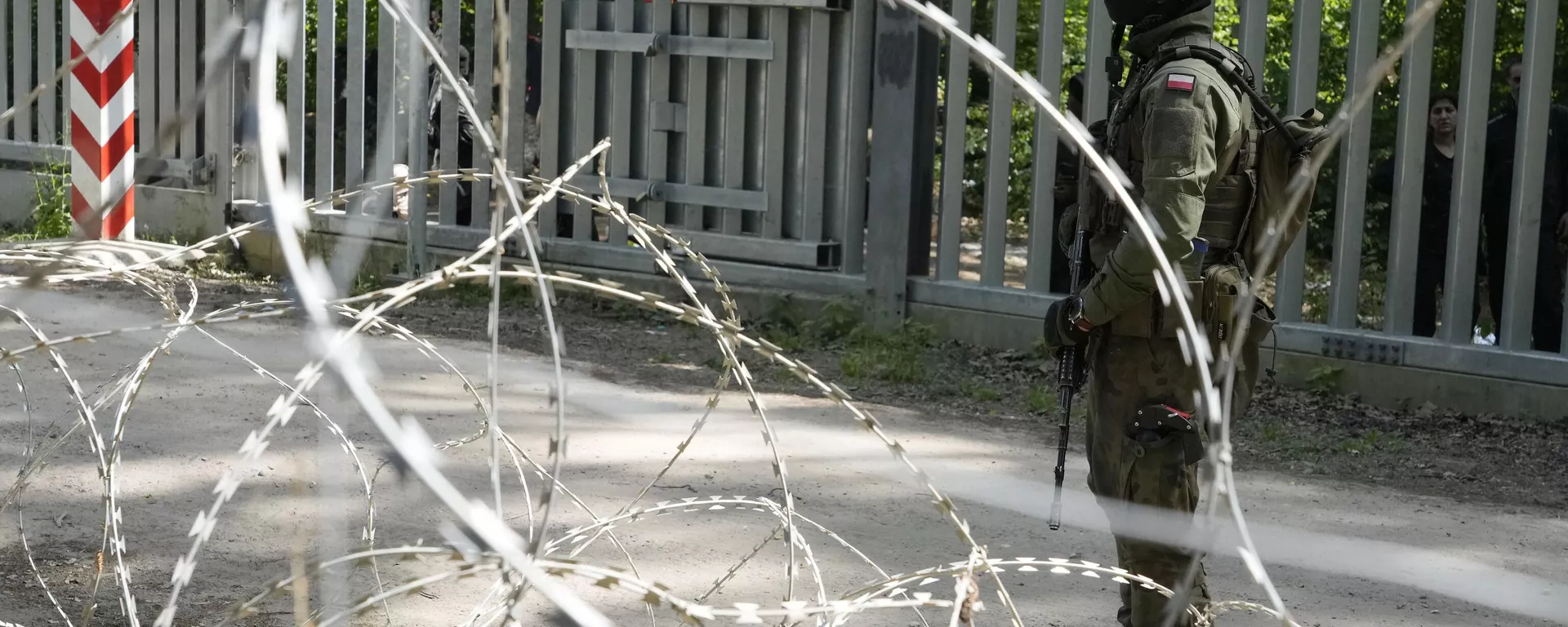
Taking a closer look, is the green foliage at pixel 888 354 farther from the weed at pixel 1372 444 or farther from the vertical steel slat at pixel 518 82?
the vertical steel slat at pixel 518 82

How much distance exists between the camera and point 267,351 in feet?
22.4

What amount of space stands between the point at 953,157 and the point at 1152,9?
416 centimetres

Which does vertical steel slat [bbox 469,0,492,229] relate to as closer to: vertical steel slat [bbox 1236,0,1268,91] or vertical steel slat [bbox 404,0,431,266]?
vertical steel slat [bbox 404,0,431,266]

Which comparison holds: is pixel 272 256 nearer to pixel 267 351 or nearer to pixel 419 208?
pixel 419 208

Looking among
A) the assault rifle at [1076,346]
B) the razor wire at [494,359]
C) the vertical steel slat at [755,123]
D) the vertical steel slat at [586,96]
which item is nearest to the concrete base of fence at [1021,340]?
the vertical steel slat at [755,123]

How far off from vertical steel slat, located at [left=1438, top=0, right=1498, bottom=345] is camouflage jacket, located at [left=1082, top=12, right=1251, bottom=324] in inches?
134

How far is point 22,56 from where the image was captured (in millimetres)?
10594

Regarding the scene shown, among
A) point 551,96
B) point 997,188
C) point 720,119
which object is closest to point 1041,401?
point 997,188

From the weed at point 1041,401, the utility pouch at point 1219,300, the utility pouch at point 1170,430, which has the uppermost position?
the utility pouch at point 1219,300

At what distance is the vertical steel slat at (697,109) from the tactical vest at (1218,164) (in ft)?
16.0

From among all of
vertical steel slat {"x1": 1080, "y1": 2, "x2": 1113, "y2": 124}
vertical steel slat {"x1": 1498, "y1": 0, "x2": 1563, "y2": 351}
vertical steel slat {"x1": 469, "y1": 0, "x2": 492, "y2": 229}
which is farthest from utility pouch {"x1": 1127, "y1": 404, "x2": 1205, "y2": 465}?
vertical steel slat {"x1": 469, "y1": 0, "x2": 492, "y2": 229}

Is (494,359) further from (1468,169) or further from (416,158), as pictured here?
(416,158)

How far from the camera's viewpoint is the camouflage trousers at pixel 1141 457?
337 centimetres

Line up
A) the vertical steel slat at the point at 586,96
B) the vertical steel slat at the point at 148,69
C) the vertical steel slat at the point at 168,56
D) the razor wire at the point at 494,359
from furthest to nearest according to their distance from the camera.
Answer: the vertical steel slat at the point at 148,69
the vertical steel slat at the point at 168,56
the vertical steel slat at the point at 586,96
the razor wire at the point at 494,359
